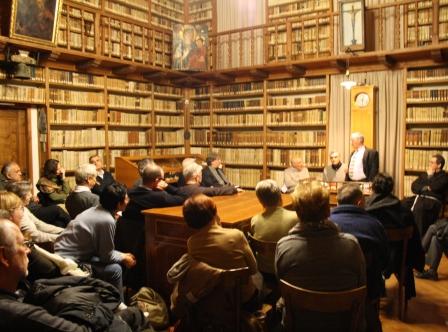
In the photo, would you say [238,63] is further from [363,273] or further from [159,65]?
[363,273]

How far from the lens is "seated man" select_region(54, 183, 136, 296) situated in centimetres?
294

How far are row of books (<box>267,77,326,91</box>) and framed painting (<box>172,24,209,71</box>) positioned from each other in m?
1.47

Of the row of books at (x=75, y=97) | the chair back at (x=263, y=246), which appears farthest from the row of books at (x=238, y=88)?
the chair back at (x=263, y=246)

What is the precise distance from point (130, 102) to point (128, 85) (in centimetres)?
31

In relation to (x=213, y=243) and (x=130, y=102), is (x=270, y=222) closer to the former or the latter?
(x=213, y=243)

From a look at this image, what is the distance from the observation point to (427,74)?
21.2 feet

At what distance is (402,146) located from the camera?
21.9 feet

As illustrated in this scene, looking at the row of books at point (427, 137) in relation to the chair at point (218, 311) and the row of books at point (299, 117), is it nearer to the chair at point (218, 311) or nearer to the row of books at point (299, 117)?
the row of books at point (299, 117)

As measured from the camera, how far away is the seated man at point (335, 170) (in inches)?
257

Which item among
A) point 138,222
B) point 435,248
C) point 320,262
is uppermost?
point 320,262

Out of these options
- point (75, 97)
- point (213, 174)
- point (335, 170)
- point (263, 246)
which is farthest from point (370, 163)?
point (75, 97)

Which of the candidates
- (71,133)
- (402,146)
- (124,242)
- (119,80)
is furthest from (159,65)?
(124,242)

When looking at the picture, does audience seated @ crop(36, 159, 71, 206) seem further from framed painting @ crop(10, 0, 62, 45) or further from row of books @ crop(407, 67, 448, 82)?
row of books @ crop(407, 67, 448, 82)

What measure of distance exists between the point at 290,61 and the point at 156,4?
3.31m
